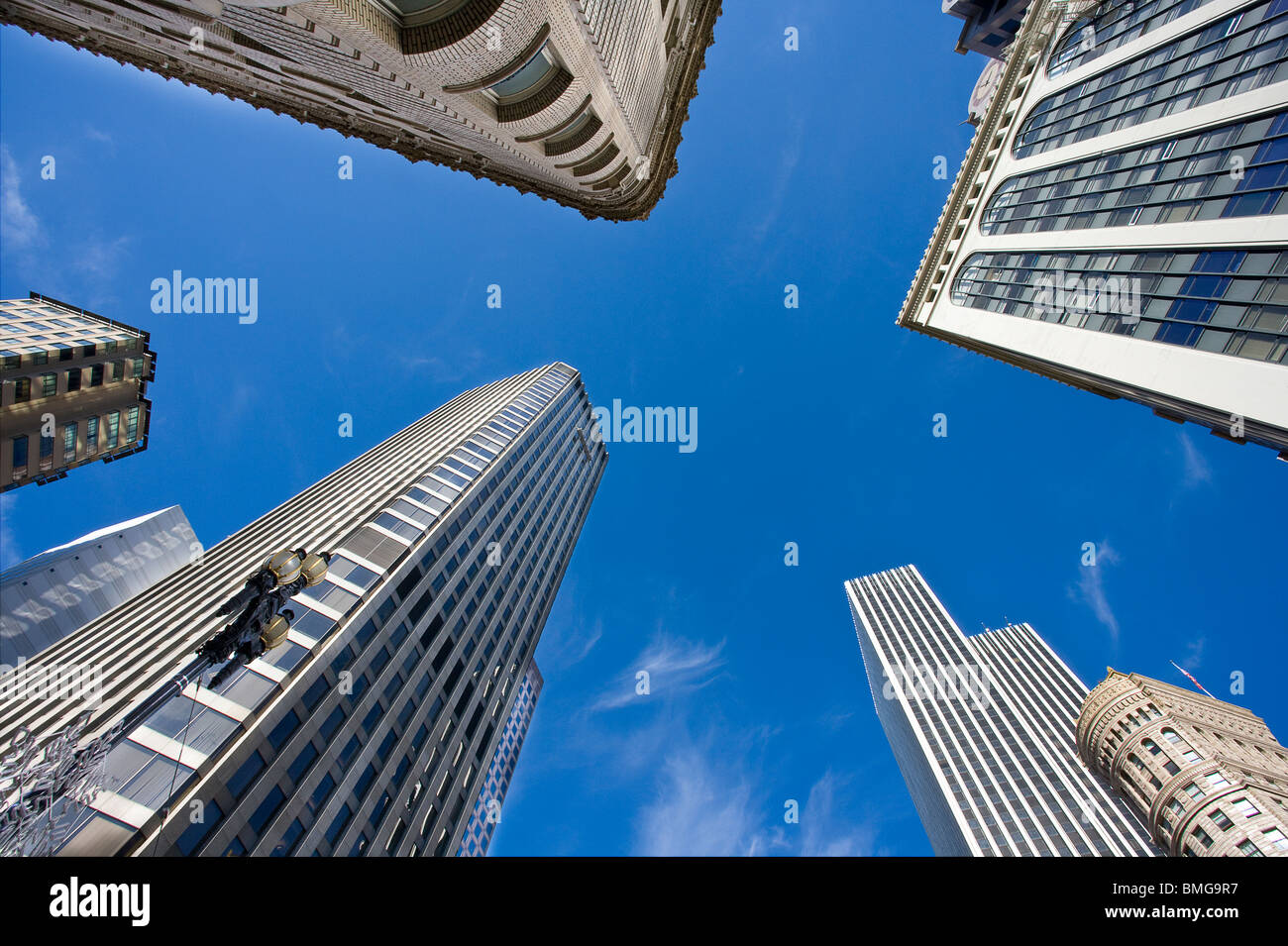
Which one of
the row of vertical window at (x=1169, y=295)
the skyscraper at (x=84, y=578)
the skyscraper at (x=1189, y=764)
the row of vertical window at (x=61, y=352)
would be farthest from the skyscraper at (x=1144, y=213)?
the skyscraper at (x=84, y=578)

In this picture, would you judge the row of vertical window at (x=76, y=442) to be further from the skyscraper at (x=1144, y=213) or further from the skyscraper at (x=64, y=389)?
the skyscraper at (x=1144, y=213)

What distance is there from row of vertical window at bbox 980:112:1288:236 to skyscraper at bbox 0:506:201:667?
87.7 m

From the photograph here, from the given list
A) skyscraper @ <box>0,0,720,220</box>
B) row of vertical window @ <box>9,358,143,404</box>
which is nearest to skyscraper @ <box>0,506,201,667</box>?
row of vertical window @ <box>9,358,143,404</box>

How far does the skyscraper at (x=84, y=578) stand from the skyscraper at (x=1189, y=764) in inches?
3905

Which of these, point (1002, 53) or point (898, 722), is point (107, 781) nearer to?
point (1002, 53)

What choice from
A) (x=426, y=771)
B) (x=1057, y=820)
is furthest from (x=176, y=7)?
(x=1057, y=820)

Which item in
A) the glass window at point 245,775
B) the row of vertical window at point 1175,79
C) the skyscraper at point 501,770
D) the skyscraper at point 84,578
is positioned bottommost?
the skyscraper at point 501,770

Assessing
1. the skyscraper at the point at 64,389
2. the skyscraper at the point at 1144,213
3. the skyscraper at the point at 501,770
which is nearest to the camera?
the skyscraper at the point at 1144,213

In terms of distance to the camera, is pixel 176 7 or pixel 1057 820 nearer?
pixel 176 7

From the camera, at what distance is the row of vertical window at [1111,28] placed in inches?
1341

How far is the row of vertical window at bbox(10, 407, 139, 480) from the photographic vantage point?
121 ft

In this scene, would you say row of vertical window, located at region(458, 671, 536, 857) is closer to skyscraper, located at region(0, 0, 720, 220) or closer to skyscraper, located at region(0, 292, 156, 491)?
skyscraper, located at region(0, 292, 156, 491)

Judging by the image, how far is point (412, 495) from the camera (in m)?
39.6
